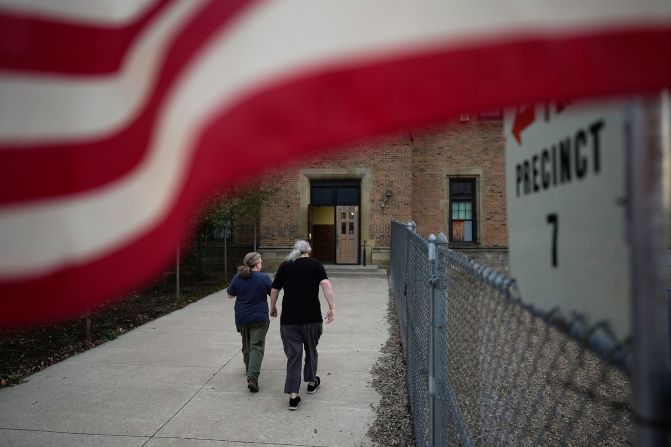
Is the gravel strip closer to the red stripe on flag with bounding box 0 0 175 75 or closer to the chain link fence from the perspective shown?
the chain link fence

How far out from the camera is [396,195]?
1928 cm

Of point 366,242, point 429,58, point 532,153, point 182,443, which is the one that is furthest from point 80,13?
point 366,242

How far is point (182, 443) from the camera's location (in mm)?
4465

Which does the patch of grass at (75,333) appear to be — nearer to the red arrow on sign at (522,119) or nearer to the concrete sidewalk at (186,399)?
the concrete sidewalk at (186,399)

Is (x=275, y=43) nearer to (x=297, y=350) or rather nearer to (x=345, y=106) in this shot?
(x=345, y=106)

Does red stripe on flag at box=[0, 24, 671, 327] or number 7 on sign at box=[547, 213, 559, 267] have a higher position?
red stripe on flag at box=[0, 24, 671, 327]

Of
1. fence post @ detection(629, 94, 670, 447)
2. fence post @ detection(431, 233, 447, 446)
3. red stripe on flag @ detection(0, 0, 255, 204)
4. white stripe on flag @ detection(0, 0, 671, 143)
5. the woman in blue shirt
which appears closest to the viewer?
fence post @ detection(629, 94, 670, 447)

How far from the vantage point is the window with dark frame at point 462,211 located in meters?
20.7

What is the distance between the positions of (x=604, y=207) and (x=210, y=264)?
20.3 meters

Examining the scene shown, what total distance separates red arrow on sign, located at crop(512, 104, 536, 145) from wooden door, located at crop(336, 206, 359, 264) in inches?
732

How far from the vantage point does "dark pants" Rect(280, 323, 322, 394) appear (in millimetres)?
5285

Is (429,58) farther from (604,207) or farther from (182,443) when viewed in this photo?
(182,443)

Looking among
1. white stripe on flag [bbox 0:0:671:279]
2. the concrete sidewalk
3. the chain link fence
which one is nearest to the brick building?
the concrete sidewalk

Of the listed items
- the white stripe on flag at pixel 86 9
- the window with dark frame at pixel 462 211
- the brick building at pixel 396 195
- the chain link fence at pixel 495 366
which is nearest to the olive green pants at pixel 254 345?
the chain link fence at pixel 495 366
